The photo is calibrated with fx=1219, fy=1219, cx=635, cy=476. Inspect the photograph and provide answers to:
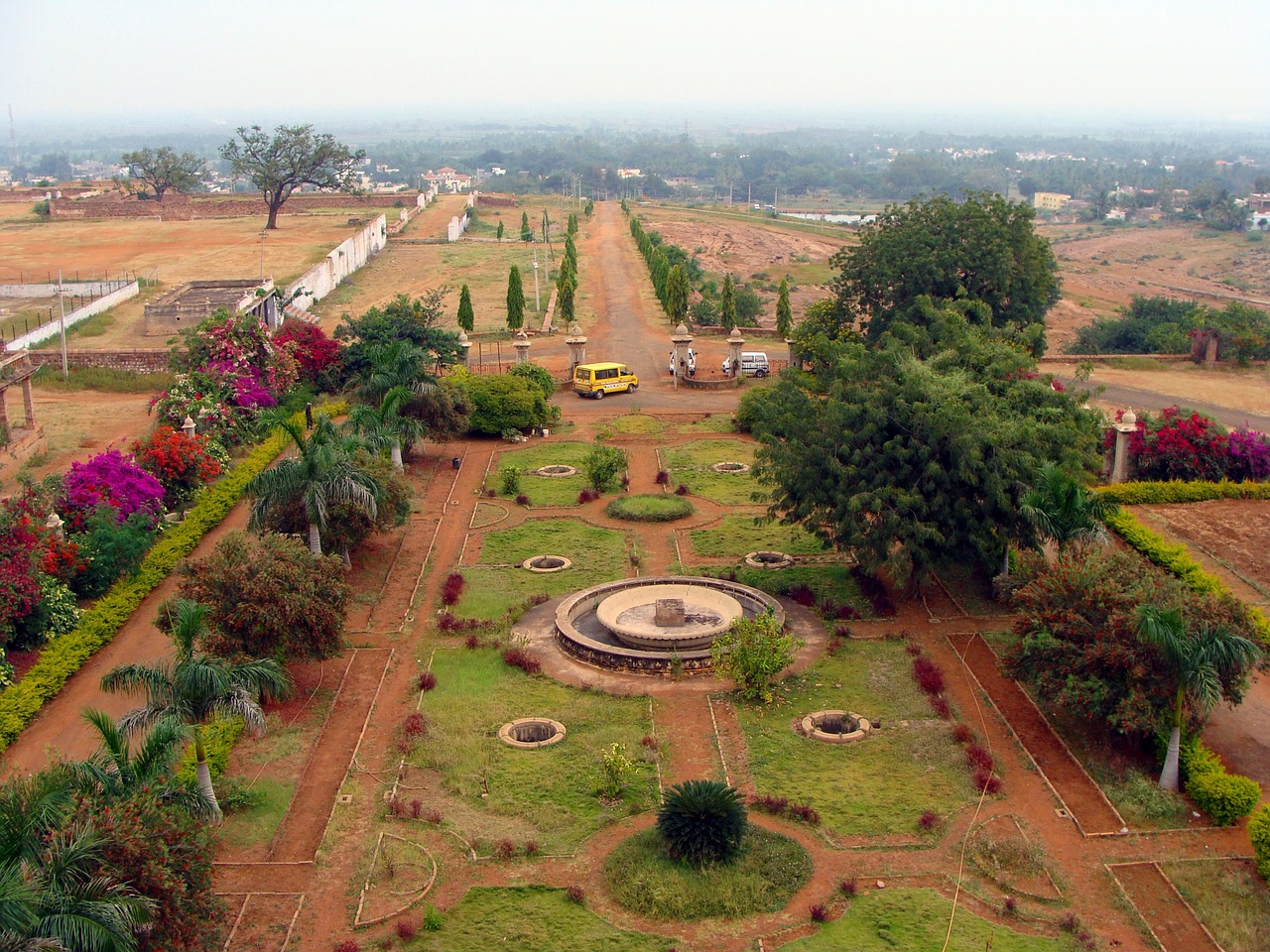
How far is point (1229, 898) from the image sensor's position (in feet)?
43.2

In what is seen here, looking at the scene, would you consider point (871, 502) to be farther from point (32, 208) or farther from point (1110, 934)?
point (32, 208)

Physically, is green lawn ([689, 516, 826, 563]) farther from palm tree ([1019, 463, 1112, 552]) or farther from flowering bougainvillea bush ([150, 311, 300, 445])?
flowering bougainvillea bush ([150, 311, 300, 445])

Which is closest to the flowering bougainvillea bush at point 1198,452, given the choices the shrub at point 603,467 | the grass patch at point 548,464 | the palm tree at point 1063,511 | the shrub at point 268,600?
the palm tree at point 1063,511

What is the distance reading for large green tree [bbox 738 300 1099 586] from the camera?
19.8 metres

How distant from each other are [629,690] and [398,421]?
1133 cm

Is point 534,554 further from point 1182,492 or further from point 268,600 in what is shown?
point 1182,492

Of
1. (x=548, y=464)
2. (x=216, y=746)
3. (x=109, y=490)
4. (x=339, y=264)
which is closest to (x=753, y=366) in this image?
(x=548, y=464)

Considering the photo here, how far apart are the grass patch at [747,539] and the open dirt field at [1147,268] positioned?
30774 millimetres

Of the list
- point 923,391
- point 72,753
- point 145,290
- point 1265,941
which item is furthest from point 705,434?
point 145,290

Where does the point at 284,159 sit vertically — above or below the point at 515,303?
above

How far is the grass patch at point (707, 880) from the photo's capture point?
1306 centimetres

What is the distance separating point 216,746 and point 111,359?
25469 millimetres

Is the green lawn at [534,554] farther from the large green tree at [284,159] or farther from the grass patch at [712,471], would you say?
the large green tree at [284,159]

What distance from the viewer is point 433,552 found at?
2423cm
